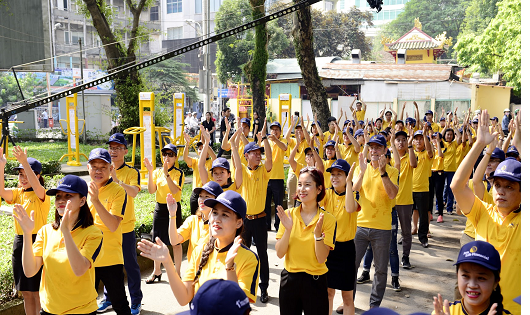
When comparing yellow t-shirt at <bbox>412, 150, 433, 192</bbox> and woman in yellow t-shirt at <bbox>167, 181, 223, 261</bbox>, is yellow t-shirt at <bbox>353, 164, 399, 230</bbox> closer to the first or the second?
woman in yellow t-shirt at <bbox>167, 181, 223, 261</bbox>

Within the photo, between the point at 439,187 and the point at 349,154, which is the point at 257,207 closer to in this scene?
the point at 349,154

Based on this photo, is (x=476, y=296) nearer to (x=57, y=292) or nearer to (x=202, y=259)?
(x=202, y=259)

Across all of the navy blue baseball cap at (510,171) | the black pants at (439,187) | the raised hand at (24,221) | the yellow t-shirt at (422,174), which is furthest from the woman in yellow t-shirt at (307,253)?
the black pants at (439,187)

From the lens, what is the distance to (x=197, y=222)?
14.1ft

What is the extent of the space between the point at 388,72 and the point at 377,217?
27759 millimetres

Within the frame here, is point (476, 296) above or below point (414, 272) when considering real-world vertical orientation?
above

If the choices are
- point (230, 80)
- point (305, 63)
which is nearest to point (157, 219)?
point (305, 63)

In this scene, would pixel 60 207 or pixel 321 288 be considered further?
pixel 321 288

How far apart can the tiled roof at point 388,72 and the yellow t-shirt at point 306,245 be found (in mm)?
27895

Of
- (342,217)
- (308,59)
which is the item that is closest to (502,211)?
(342,217)

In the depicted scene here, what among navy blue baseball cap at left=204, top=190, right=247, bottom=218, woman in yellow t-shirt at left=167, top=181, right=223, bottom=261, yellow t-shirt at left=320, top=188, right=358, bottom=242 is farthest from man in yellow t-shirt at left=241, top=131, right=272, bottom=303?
navy blue baseball cap at left=204, top=190, right=247, bottom=218

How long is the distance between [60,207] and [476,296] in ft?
9.79

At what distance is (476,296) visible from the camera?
283cm

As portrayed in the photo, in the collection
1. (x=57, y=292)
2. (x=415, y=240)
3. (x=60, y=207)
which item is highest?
(x=60, y=207)
